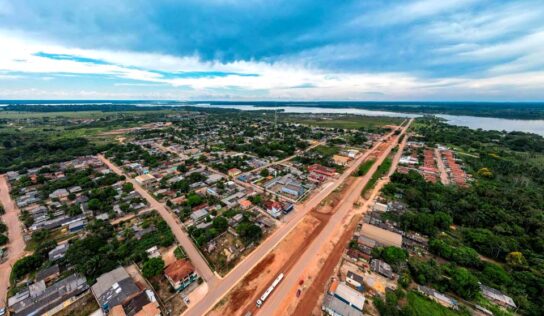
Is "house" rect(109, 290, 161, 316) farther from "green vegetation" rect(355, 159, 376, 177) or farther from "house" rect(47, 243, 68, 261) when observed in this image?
"green vegetation" rect(355, 159, 376, 177)

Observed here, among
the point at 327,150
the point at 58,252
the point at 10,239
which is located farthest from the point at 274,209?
the point at 327,150

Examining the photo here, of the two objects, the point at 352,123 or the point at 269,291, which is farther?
the point at 352,123

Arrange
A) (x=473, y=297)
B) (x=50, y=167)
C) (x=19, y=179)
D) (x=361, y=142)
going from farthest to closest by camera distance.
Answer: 1. (x=361, y=142)
2. (x=50, y=167)
3. (x=19, y=179)
4. (x=473, y=297)

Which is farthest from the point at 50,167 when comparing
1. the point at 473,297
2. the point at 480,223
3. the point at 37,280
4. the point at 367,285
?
the point at 480,223

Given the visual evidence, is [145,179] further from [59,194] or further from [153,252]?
[153,252]

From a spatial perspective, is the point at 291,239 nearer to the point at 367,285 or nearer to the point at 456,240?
the point at 367,285

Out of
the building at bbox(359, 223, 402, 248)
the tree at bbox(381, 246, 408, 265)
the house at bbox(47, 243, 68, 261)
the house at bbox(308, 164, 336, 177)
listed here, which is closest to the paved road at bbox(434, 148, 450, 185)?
the house at bbox(308, 164, 336, 177)

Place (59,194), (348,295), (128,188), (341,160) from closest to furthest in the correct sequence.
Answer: (348,295), (59,194), (128,188), (341,160)
